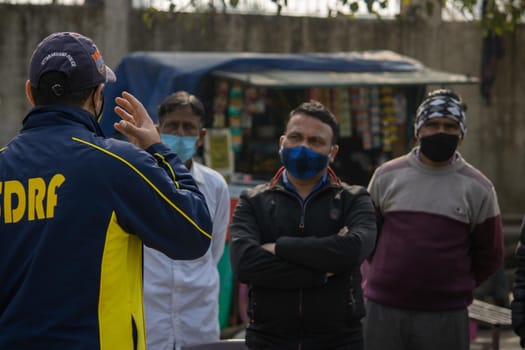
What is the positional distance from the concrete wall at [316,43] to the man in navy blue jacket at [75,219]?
9.08 meters

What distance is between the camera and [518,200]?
42.4 feet

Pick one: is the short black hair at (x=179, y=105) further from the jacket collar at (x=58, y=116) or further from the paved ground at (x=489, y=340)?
the paved ground at (x=489, y=340)

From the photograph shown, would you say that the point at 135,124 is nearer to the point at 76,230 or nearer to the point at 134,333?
the point at 76,230

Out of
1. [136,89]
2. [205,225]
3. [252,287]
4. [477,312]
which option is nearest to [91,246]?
[205,225]

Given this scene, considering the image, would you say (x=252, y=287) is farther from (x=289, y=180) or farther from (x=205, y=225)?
(x=205, y=225)

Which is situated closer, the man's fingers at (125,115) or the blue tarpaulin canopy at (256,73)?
the man's fingers at (125,115)

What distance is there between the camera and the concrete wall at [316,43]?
11562mm

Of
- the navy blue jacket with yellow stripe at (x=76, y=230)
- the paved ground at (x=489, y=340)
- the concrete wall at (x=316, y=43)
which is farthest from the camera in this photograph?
the concrete wall at (x=316, y=43)

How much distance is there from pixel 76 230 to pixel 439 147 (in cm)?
244

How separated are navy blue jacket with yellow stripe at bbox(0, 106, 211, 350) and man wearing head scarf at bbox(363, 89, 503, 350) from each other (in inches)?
78.0

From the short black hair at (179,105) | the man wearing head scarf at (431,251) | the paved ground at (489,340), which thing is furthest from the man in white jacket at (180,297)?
the paved ground at (489,340)

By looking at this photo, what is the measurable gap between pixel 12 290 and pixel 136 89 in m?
6.88

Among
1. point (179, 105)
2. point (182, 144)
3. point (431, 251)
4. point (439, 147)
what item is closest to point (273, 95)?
point (179, 105)

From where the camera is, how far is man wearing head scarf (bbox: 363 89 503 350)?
171 inches
